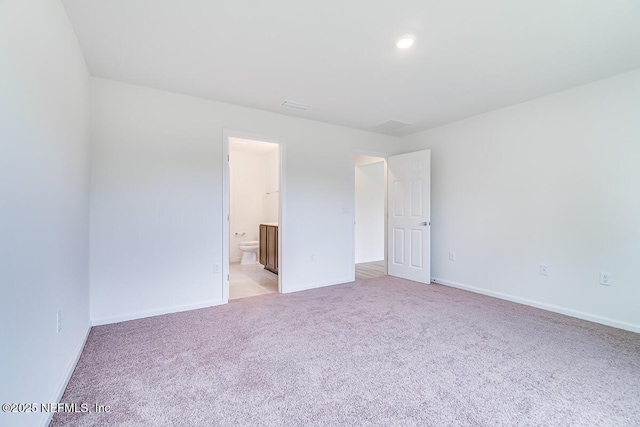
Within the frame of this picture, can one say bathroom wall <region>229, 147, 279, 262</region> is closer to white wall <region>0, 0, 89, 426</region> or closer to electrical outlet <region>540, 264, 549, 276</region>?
white wall <region>0, 0, 89, 426</region>

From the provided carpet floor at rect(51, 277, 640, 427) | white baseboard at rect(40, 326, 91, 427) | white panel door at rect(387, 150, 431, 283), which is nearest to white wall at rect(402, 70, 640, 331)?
white panel door at rect(387, 150, 431, 283)

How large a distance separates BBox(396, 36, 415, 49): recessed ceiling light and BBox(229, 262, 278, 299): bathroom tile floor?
319 centimetres

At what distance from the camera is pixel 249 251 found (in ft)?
19.5

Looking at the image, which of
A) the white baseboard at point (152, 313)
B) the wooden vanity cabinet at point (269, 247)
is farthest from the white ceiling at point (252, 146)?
the white baseboard at point (152, 313)

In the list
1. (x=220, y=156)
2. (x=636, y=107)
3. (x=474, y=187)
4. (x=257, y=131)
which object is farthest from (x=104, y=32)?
(x=636, y=107)

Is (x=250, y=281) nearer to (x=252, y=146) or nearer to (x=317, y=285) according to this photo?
(x=317, y=285)

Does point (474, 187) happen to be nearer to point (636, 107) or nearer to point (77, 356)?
point (636, 107)

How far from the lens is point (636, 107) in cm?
263

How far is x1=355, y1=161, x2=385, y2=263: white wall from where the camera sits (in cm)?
634

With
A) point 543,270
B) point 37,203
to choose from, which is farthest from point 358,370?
point 543,270

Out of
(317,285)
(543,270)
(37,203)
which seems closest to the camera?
(37,203)

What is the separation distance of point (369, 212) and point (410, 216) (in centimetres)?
190

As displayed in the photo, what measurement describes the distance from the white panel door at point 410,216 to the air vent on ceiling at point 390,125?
0.48 m

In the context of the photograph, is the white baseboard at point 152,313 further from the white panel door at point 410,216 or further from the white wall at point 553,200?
the white wall at point 553,200
